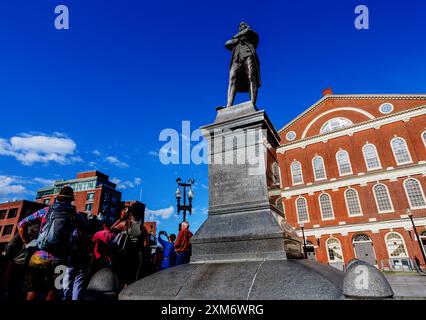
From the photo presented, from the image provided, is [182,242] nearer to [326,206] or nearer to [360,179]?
[326,206]

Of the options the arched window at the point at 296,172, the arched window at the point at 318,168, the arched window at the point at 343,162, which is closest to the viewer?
the arched window at the point at 343,162

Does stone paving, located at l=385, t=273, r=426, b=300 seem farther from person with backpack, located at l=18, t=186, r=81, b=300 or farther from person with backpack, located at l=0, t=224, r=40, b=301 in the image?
person with backpack, located at l=0, t=224, r=40, b=301

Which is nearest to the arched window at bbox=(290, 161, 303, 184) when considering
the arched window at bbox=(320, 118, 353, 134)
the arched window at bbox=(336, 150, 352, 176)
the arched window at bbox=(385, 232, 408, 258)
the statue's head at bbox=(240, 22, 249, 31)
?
the arched window at bbox=(336, 150, 352, 176)

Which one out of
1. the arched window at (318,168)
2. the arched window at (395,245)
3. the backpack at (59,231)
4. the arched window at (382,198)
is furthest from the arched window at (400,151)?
the backpack at (59,231)

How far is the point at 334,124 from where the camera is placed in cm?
2842

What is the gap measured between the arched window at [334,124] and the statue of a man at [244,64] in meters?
26.3

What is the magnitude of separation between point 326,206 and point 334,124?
10337 mm

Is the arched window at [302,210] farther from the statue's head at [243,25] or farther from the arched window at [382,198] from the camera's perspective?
the statue's head at [243,25]

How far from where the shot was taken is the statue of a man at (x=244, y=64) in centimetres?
537

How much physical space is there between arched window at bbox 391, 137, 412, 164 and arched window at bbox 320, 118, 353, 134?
16.5ft

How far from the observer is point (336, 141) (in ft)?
88.8

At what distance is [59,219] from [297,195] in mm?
27384
